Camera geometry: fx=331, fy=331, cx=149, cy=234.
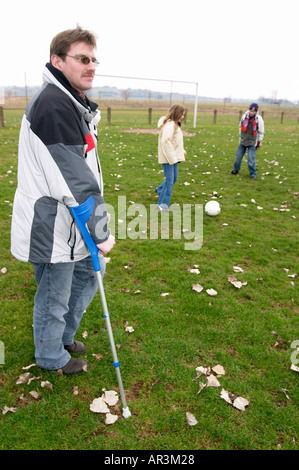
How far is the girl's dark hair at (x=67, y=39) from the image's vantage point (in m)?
2.26

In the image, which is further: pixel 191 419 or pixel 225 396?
pixel 225 396

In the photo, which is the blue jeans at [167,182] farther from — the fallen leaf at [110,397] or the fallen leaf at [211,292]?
the fallen leaf at [110,397]

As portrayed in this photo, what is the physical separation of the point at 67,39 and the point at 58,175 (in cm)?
93

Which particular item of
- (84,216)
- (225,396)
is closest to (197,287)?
(225,396)

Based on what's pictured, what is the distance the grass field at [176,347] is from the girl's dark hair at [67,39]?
2746mm

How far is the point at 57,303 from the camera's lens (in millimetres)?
2734

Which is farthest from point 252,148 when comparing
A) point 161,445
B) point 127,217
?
point 161,445

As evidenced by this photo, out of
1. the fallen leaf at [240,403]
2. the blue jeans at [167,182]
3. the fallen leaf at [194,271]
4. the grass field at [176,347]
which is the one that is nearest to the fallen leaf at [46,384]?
the grass field at [176,347]

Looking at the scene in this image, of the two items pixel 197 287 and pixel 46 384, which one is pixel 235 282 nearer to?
pixel 197 287

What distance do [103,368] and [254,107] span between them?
9066mm

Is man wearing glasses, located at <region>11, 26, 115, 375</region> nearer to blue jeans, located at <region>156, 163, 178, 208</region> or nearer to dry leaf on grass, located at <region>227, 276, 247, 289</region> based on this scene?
dry leaf on grass, located at <region>227, 276, 247, 289</region>

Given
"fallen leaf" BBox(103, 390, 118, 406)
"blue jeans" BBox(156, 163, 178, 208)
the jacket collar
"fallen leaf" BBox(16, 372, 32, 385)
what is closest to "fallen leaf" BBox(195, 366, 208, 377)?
"fallen leaf" BBox(103, 390, 118, 406)
